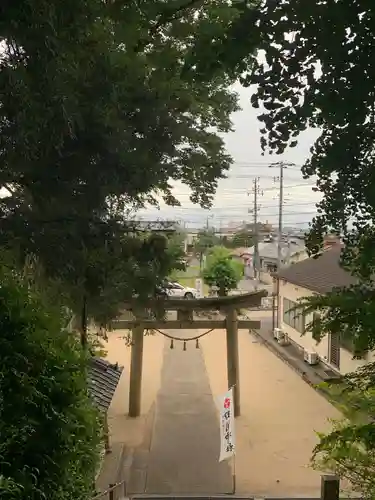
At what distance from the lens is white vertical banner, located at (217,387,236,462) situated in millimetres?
4145

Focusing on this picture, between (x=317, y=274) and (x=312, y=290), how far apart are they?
0.70m

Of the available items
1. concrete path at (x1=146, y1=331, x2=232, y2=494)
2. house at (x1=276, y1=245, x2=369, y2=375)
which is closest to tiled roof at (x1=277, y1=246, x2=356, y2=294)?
house at (x1=276, y1=245, x2=369, y2=375)

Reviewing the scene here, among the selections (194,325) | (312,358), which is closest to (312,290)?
(312,358)

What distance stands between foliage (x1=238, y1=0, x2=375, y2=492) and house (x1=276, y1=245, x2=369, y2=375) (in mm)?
4993

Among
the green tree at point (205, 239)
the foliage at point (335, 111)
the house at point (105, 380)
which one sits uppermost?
the foliage at point (335, 111)

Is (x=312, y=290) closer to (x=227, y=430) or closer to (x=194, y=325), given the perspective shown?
→ (x=194, y=325)

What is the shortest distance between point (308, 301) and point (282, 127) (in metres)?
0.49

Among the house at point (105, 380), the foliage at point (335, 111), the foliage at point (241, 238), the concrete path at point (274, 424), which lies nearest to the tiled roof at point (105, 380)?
the house at point (105, 380)

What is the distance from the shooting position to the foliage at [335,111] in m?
0.99

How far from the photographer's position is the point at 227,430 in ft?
13.9

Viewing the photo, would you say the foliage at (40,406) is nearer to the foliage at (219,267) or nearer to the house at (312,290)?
the house at (312,290)

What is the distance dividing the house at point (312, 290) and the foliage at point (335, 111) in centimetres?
499

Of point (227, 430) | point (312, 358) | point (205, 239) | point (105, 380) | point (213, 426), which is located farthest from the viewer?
point (312, 358)

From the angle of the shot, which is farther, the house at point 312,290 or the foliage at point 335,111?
the house at point 312,290
